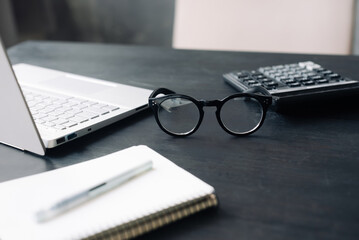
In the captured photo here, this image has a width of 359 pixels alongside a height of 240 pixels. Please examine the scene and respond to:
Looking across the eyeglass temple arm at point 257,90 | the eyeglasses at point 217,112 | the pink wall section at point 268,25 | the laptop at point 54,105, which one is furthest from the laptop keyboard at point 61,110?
the pink wall section at point 268,25

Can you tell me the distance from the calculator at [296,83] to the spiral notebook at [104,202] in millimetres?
302

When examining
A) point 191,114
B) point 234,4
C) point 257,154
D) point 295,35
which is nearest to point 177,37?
point 234,4

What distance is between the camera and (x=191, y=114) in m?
0.62

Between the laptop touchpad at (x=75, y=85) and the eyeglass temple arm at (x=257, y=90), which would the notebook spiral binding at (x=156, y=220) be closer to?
the eyeglass temple arm at (x=257, y=90)

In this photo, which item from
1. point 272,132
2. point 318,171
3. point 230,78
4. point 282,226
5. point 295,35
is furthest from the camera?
point 295,35

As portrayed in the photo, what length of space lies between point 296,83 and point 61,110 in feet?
1.31

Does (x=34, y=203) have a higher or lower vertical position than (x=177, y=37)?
higher

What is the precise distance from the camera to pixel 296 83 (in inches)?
27.9

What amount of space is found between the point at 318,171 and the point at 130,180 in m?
0.23

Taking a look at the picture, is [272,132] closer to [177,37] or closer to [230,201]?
[230,201]

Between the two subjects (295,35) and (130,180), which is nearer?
(130,180)

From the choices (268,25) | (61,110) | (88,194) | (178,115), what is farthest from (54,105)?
(268,25)

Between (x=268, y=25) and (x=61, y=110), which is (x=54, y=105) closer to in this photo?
(x=61, y=110)

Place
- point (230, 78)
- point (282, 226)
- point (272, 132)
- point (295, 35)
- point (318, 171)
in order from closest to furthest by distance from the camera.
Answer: point (282, 226)
point (318, 171)
point (272, 132)
point (230, 78)
point (295, 35)
